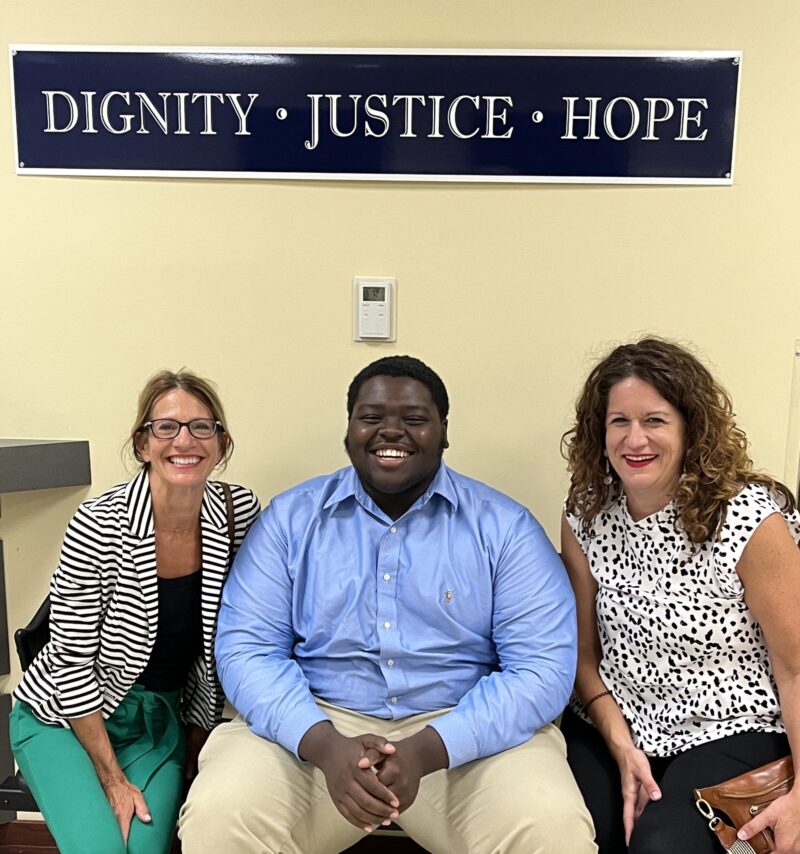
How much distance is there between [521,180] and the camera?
2062 mm

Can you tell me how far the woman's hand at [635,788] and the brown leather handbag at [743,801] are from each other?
110mm

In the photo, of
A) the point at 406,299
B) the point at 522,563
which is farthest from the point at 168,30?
the point at 522,563

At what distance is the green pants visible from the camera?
1661 mm

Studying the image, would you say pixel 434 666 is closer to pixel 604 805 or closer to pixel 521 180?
pixel 604 805

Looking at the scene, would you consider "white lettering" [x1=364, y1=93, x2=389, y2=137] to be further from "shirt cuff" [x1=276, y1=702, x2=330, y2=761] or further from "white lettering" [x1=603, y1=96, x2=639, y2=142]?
"shirt cuff" [x1=276, y1=702, x2=330, y2=761]

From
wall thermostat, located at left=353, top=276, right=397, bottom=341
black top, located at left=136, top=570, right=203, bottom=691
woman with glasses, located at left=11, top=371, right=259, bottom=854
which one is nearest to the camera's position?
woman with glasses, located at left=11, top=371, right=259, bottom=854

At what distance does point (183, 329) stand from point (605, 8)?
135 centimetres

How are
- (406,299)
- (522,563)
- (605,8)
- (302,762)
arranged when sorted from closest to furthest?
(302,762)
(522,563)
(605,8)
(406,299)

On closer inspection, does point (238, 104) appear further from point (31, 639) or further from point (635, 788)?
point (635, 788)

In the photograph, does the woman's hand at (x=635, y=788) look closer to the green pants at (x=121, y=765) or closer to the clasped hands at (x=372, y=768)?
the clasped hands at (x=372, y=768)

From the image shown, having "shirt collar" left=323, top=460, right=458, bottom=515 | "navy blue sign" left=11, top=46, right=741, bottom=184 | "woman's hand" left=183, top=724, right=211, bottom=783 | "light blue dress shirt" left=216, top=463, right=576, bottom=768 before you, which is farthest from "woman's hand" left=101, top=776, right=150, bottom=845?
"navy blue sign" left=11, top=46, right=741, bottom=184

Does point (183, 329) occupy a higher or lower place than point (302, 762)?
higher

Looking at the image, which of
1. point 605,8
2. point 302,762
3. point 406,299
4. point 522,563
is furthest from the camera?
point 406,299

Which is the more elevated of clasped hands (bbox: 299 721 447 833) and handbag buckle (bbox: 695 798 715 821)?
clasped hands (bbox: 299 721 447 833)
